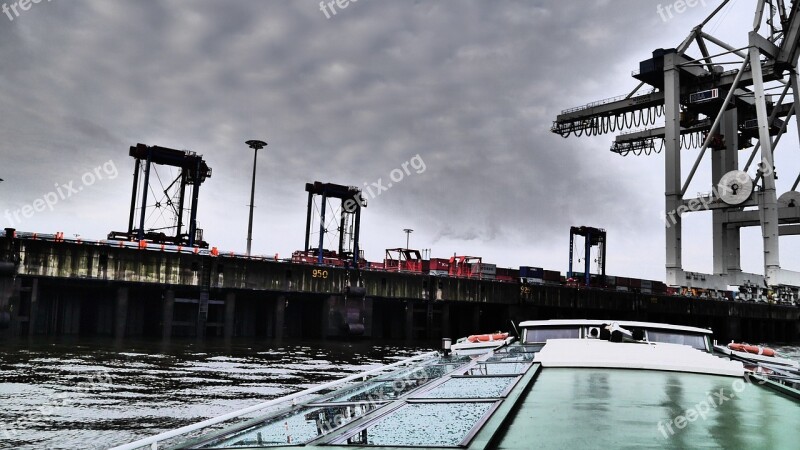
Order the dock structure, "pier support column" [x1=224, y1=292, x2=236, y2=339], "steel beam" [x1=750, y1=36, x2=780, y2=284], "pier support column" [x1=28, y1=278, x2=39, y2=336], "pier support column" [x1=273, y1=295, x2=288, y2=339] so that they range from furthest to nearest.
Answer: "steel beam" [x1=750, y1=36, x2=780, y2=284]
"pier support column" [x1=273, y1=295, x2=288, y2=339]
"pier support column" [x1=224, y1=292, x2=236, y2=339]
the dock structure
"pier support column" [x1=28, y1=278, x2=39, y2=336]

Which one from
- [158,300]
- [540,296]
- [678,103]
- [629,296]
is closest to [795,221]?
[678,103]

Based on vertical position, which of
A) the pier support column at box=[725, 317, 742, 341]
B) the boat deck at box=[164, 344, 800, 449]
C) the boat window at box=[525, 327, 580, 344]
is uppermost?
the boat window at box=[525, 327, 580, 344]

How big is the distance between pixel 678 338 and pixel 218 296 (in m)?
40.5

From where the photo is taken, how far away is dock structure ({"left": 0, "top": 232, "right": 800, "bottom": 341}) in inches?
1457

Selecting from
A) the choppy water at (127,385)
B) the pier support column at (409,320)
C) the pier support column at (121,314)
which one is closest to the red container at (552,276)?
the pier support column at (409,320)

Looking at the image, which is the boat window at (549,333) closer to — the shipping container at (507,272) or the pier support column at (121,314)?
the pier support column at (121,314)

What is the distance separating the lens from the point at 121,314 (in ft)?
124

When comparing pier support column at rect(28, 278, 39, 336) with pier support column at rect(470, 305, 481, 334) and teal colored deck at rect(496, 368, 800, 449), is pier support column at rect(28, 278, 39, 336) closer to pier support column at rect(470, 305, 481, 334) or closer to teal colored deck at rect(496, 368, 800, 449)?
pier support column at rect(470, 305, 481, 334)

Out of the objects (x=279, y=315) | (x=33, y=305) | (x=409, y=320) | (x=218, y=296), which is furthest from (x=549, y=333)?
(x=218, y=296)

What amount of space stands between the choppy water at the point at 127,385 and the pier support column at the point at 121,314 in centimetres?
698

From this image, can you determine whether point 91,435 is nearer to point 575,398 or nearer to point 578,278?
point 575,398

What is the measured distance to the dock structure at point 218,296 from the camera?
37.0m

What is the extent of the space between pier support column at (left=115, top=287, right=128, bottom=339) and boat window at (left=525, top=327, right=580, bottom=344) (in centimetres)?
3023

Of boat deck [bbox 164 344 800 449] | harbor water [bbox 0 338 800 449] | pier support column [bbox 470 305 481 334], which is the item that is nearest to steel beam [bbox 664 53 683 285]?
pier support column [bbox 470 305 481 334]
